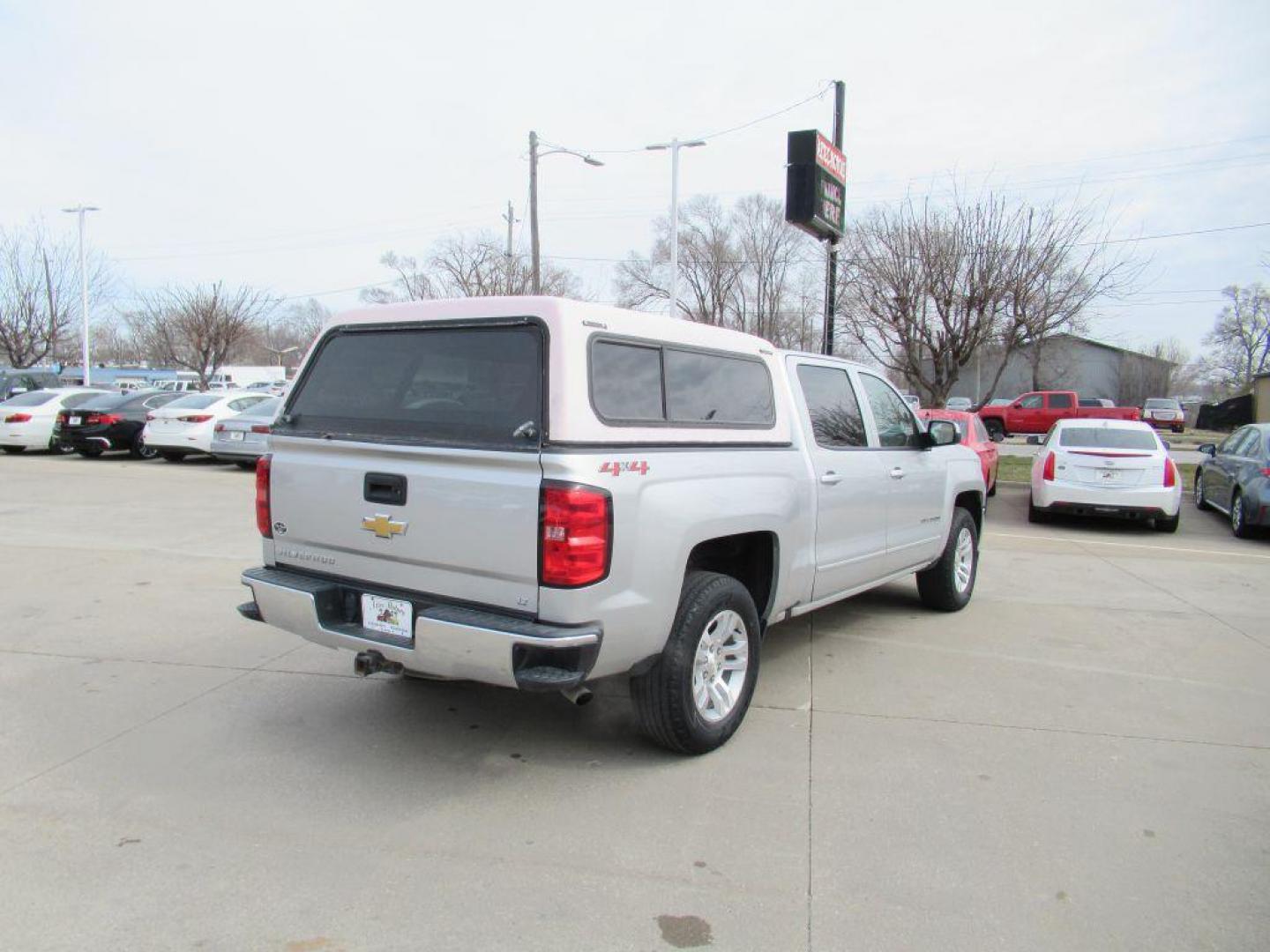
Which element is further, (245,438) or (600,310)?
(245,438)

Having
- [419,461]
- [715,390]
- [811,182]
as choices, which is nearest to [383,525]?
[419,461]

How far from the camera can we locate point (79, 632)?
5.66m

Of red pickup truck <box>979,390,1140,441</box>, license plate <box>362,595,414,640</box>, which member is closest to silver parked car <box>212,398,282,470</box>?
license plate <box>362,595,414,640</box>

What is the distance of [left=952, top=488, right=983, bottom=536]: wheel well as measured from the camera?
690 centimetres

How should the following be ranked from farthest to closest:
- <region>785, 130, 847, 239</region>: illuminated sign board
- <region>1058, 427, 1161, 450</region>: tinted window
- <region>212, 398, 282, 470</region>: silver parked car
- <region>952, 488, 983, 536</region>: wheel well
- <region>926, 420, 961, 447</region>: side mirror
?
<region>212, 398, 282, 470</region>: silver parked car → <region>785, 130, 847, 239</region>: illuminated sign board → <region>1058, 427, 1161, 450</region>: tinted window → <region>952, 488, 983, 536</region>: wheel well → <region>926, 420, 961, 447</region>: side mirror

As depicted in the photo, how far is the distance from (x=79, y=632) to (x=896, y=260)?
16.5m

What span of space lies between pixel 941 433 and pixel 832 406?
4.29 ft

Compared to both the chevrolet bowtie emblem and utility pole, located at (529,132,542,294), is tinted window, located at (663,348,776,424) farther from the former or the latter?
utility pole, located at (529,132,542,294)

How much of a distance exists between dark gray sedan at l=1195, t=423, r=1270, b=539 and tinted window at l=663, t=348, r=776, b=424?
8914mm

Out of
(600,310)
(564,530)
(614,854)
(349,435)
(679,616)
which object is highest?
(600,310)

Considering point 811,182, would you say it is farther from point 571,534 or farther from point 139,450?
point 139,450

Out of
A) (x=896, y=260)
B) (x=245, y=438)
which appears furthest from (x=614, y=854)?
(x=896, y=260)

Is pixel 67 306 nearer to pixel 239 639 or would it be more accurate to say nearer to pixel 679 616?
pixel 239 639

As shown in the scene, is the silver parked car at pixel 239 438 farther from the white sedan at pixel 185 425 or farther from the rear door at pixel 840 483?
the rear door at pixel 840 483
